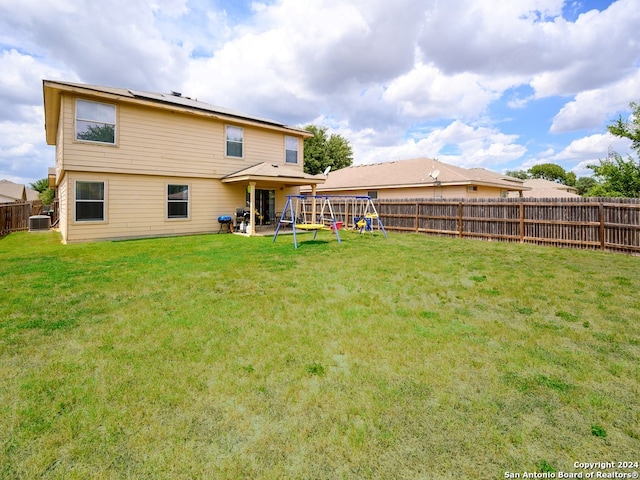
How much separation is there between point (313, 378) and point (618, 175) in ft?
77.5

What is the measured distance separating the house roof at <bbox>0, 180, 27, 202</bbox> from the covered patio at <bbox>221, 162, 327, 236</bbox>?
38.7 m

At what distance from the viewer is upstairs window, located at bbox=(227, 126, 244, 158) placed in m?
14.6

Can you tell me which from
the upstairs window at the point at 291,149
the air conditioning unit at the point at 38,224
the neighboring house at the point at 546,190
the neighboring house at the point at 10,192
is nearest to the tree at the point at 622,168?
the neighboring house at the point at 546,190

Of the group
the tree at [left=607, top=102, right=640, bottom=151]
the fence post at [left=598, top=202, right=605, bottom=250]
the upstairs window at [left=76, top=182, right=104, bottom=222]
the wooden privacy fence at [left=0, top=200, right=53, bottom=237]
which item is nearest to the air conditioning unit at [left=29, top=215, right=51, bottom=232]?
the wooden privacy fence at [left=0, top=200, right=53, bottom=237]

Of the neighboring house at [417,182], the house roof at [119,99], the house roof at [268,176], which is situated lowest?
the house roof at [268,176]

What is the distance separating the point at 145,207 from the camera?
40.9 feet

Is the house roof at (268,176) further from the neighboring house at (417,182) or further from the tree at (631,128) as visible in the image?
the tree at (631,128)

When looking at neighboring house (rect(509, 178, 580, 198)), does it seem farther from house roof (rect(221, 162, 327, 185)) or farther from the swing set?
house roof (rect(221, 162, 327, 185))

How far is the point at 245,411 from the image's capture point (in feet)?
7.52

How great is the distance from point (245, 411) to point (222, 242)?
367 inches

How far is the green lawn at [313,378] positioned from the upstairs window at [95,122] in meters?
7.38

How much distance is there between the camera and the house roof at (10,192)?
36.3 meters

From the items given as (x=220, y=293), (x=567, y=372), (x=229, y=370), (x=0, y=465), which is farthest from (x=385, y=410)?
(x=220, y=293)

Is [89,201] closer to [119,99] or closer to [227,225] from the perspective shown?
[119,99]
